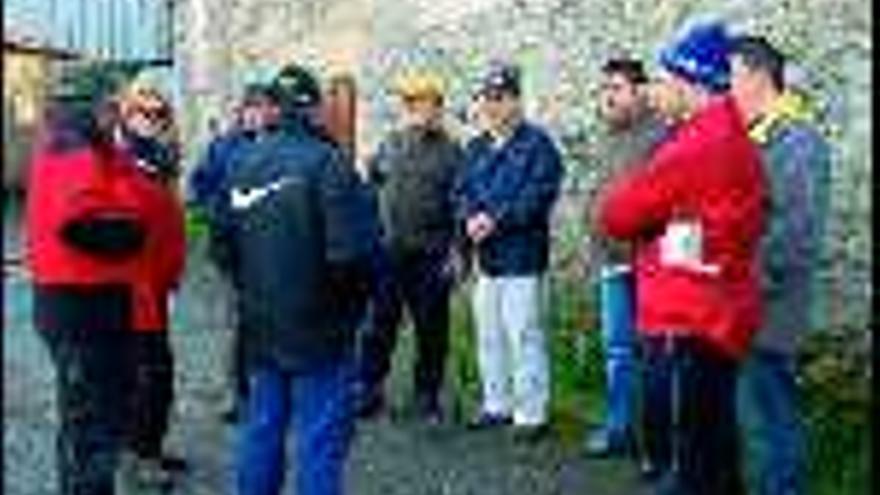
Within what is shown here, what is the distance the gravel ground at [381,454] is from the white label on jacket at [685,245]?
2119mm

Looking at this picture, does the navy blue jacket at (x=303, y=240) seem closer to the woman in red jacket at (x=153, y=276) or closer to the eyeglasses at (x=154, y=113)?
the woman in red jacket at (x=153, y=276)

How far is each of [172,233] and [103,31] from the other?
16182 millimetres

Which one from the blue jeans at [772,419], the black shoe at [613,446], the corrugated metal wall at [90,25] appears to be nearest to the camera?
the blue jeans at [772,419]

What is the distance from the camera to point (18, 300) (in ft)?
56.9

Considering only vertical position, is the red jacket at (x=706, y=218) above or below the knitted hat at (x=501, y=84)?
below

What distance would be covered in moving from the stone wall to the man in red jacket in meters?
4.29

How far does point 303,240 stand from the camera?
937cm

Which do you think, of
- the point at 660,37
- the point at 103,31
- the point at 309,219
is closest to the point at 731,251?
the point at 309,219

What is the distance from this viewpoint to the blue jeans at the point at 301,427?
9453mm

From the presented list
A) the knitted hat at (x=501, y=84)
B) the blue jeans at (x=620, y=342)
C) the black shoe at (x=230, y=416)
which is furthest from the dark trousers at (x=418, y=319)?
the blue jeans at (x=620, y=342)

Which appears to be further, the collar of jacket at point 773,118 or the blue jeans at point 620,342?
the blue jeans at point 620,342

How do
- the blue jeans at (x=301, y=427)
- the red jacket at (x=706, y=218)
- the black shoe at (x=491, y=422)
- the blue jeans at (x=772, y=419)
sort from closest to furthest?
the red jacket at (x=706, y=218) → the blue jeans at (x=301, y=427) → the blue jeans at (x=772, y=419) → the black shoe at (x=491, y=422)

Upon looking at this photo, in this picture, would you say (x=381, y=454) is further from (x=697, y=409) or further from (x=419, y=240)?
(x=697, y=409)

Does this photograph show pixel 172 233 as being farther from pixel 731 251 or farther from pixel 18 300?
pixel 18 300
